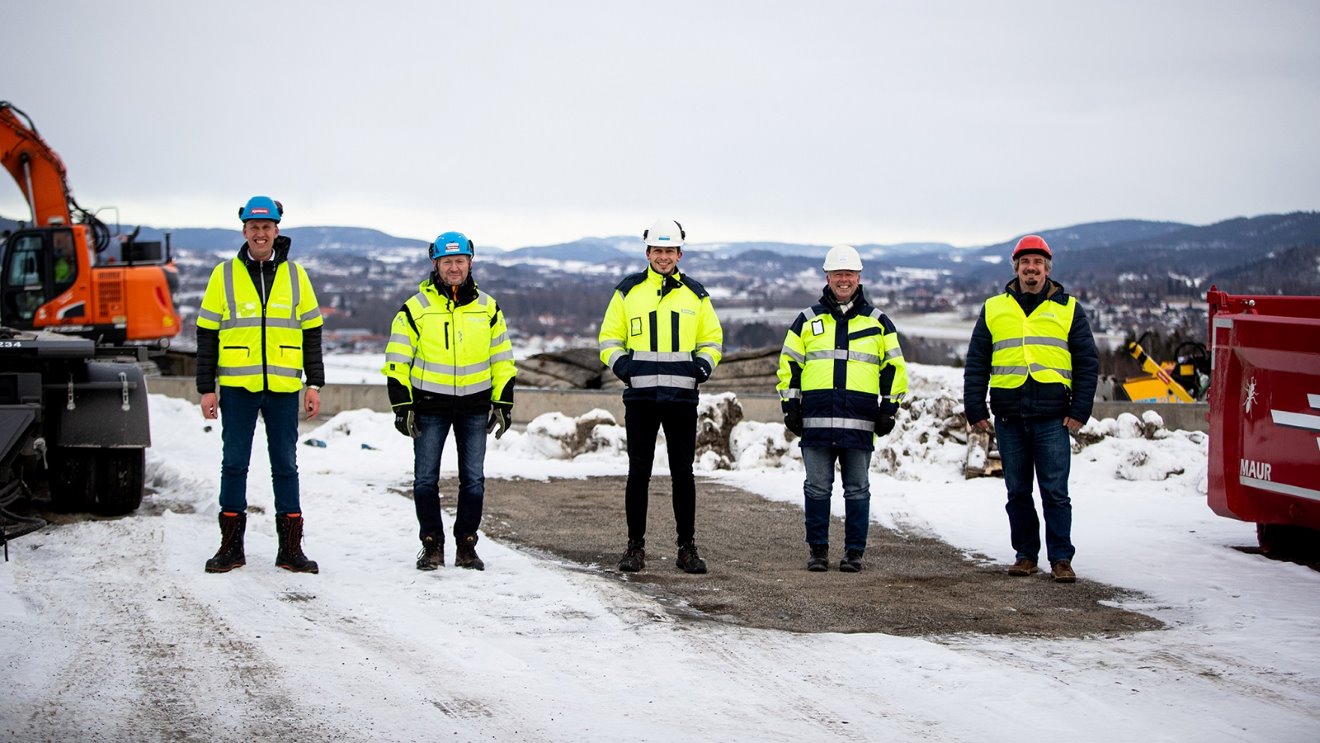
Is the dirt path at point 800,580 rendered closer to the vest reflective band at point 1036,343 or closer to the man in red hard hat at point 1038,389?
the man in red hard hat at point 1038,389

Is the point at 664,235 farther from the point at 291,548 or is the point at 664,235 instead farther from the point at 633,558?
the point at 291,548

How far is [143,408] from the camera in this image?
31.5 ft

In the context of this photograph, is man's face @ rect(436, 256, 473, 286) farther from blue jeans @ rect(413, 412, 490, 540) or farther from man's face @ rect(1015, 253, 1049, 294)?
man's face @ rect(1015, 253, 1049, 294)

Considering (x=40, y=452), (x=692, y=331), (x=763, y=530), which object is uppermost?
(x=692, y=331)

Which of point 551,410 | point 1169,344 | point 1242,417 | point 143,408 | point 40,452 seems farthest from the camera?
point 1169,344

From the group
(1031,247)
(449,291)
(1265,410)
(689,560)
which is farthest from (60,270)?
(1265,410)

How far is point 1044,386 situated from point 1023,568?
1.17 m

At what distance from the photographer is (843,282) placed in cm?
814

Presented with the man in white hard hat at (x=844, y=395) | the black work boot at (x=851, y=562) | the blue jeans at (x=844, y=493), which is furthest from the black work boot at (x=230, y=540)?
the black work boot at (x=851, y=562)

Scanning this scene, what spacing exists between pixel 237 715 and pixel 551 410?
13.8 meters

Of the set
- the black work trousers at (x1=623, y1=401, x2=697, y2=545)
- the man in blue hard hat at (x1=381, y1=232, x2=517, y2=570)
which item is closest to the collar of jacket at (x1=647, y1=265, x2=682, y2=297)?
the black work trousers at (x1=623, y1=401, x2=697, y2=545)

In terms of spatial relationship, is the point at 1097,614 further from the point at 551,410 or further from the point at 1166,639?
the point at 551,410

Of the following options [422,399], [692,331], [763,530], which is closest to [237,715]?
[422,399]

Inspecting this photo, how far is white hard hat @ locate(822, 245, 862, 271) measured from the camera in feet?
26.7
